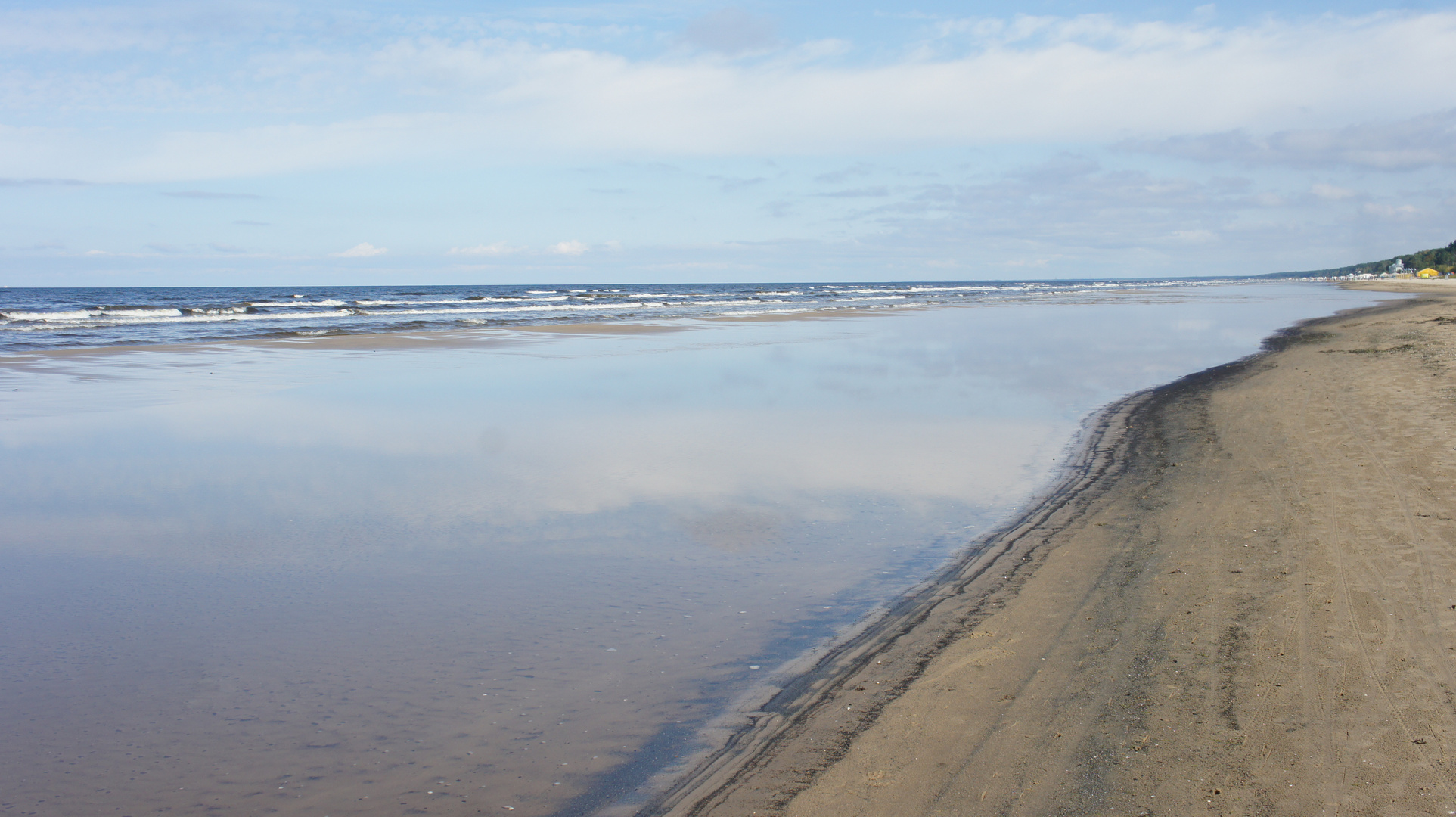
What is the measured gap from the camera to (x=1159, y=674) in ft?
14.2

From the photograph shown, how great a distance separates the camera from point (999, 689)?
168 inches

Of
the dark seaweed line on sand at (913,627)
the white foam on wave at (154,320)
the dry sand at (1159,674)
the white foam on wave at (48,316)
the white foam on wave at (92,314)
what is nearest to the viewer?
the dry sand at (1159,674)

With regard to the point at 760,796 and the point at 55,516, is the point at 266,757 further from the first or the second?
the point at 55,516

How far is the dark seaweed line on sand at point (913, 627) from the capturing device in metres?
3.63

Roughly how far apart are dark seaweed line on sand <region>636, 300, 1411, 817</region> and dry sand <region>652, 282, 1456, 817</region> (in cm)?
2

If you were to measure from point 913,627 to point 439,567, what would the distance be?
3.32 meters

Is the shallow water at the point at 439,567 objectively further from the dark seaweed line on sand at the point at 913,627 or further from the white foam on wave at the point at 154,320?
the white foam on wave at the point at 154,320

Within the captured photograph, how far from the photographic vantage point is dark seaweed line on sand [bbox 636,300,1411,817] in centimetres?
363

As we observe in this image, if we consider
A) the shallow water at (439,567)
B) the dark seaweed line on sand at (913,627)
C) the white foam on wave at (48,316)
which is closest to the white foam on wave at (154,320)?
the white foam on wave at (48,316)

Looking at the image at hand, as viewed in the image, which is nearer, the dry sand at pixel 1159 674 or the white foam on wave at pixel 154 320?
the dry sand at pixel 1159 674

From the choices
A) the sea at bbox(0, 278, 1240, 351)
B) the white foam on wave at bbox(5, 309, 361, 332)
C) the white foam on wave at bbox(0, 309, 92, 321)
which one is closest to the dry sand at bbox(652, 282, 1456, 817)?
the sea at bbox(0, 278, 1240, 351)

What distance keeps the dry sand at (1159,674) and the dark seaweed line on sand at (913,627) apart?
17 mm

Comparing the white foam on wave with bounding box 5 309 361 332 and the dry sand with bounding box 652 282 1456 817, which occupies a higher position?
the white foam on wave with bounding box 5 309 361 332

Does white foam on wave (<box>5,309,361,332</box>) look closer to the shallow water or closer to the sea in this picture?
the sea
